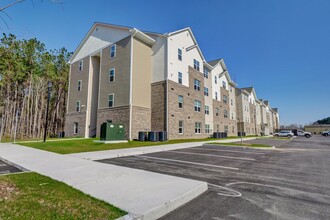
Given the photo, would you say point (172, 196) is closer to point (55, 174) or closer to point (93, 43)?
point (55, 174)

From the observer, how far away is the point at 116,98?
20.4 m

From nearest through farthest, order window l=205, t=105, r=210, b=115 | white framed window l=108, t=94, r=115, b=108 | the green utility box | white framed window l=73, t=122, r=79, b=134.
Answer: the green utility box → white framed window l=108, t=94, r=115, b=108 → white framed window l=73, t=122, r=79, b=134 → window l=205, t=105, r=210, b=115

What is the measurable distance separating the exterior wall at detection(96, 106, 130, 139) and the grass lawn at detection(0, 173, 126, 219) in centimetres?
1379

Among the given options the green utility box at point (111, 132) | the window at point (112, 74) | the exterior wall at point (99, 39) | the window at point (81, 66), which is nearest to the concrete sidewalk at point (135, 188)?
the green utility box at point (111, 132)

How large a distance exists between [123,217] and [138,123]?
16.3 m

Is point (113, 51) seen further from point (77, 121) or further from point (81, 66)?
point (77, 121)

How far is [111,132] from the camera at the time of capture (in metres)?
16.4

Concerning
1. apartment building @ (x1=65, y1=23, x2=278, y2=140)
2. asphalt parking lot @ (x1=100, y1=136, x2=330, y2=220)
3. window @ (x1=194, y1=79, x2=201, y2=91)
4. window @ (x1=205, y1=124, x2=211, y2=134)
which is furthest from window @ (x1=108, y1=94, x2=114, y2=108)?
asphalt parking lot @ (x1=100, y1=136, x2=330, y2=220)

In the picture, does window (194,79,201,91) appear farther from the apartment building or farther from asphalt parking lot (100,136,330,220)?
asphalt parking lot (100,136,330,220)

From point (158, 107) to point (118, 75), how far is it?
6.17 meters

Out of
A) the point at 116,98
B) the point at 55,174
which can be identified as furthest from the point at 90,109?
the point at 55,174

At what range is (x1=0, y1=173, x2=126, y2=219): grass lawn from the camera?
9.93 feet

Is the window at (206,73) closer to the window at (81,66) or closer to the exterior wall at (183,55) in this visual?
the exterior wall at (183,55)

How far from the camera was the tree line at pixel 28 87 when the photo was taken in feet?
86.7
